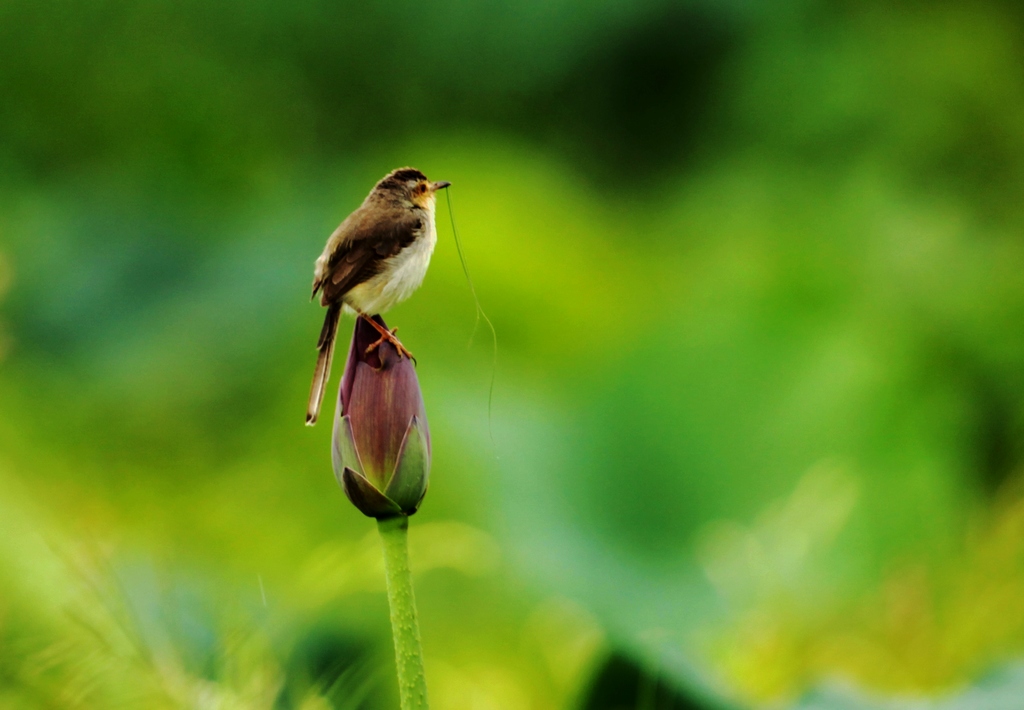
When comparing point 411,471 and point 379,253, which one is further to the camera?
point 379,253

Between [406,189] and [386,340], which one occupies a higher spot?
[406,189]

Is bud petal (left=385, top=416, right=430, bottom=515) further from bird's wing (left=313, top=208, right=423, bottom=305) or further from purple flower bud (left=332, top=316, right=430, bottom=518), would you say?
bird's wing (left=313, top=208, right=423, bottom=305)

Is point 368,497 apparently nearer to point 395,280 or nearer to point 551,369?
point 395,280

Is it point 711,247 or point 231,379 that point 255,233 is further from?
point 711,247

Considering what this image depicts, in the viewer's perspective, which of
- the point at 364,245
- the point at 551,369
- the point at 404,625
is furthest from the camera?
the point at 551,369

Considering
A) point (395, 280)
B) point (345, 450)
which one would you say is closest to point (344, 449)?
point (345, 450)

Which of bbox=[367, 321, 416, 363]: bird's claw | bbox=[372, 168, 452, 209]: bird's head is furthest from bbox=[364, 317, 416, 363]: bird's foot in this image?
bbox=[372, 168, 452, 209]: bird's head

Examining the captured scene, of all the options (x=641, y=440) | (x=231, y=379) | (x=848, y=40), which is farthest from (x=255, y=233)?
(x=848, y=40)

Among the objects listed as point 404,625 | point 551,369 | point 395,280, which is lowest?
point 404,625
